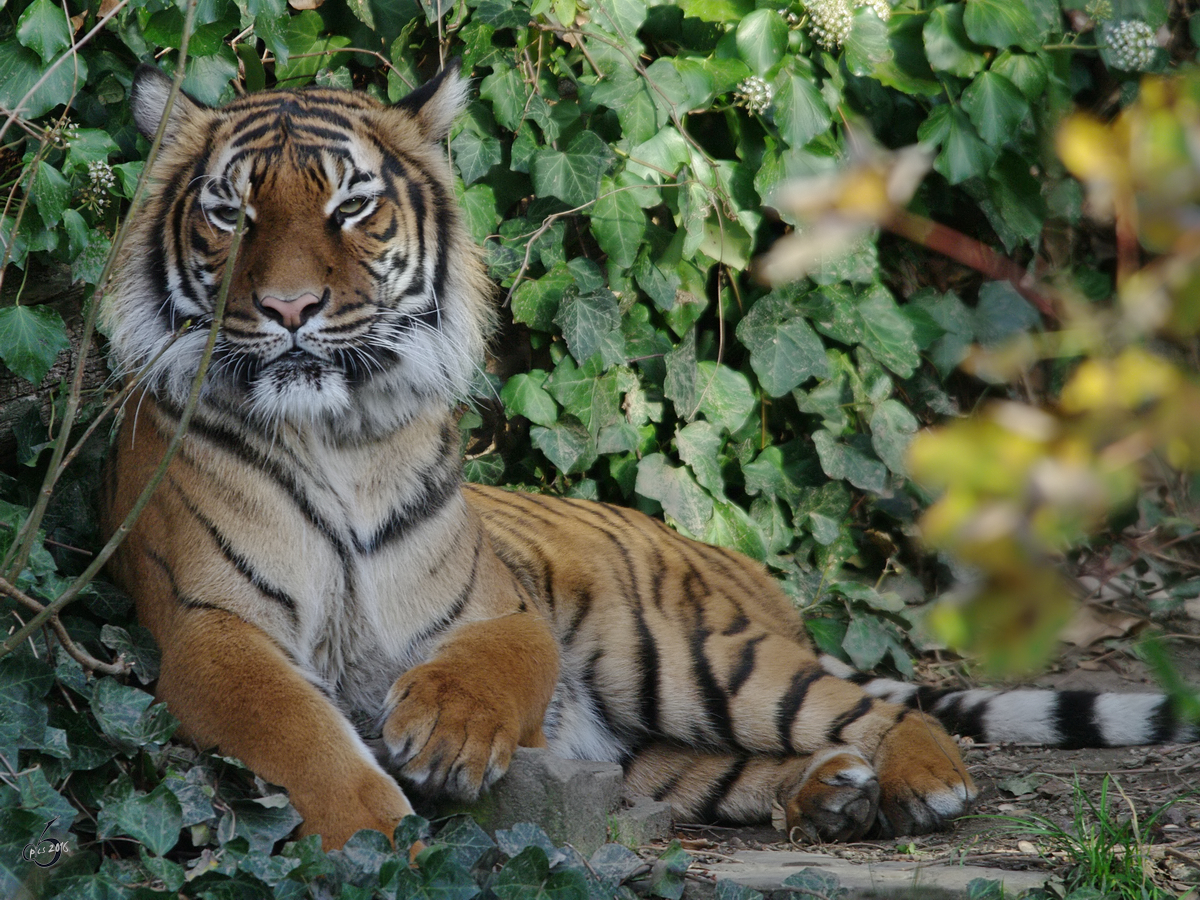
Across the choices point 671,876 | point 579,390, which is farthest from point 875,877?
point 579,390

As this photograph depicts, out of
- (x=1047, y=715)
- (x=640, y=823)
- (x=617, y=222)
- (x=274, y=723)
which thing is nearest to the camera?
(x=274, y=723)

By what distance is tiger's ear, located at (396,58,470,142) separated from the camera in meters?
2.84

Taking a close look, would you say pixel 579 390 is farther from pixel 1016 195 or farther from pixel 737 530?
pixel 1016 195

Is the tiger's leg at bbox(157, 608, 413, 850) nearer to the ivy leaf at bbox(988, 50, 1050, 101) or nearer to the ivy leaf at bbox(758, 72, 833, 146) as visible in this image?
the ivy leaf at bbox(758, 72, 833, 146)

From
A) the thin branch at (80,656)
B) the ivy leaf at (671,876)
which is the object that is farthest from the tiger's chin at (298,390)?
the ivy leaf at (671,876)

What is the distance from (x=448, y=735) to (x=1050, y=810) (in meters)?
1.47

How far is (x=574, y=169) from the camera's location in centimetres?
359

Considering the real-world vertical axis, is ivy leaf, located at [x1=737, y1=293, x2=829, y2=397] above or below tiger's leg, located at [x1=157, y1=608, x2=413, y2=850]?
Answer: above

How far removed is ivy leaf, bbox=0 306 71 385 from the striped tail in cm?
232

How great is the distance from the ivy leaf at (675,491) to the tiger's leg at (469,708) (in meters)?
1.25

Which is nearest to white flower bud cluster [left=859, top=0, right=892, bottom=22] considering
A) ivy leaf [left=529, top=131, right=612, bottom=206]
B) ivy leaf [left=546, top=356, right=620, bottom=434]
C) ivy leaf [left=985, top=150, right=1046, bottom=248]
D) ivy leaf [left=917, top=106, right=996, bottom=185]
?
ivy leaf [left=917, top=106, right=996, bottom=185]

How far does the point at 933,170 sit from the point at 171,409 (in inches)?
111

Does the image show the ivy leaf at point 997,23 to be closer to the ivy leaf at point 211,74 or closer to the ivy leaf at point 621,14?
the ivy leaf at point 621,14

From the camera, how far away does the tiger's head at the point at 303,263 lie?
2.36 meters
